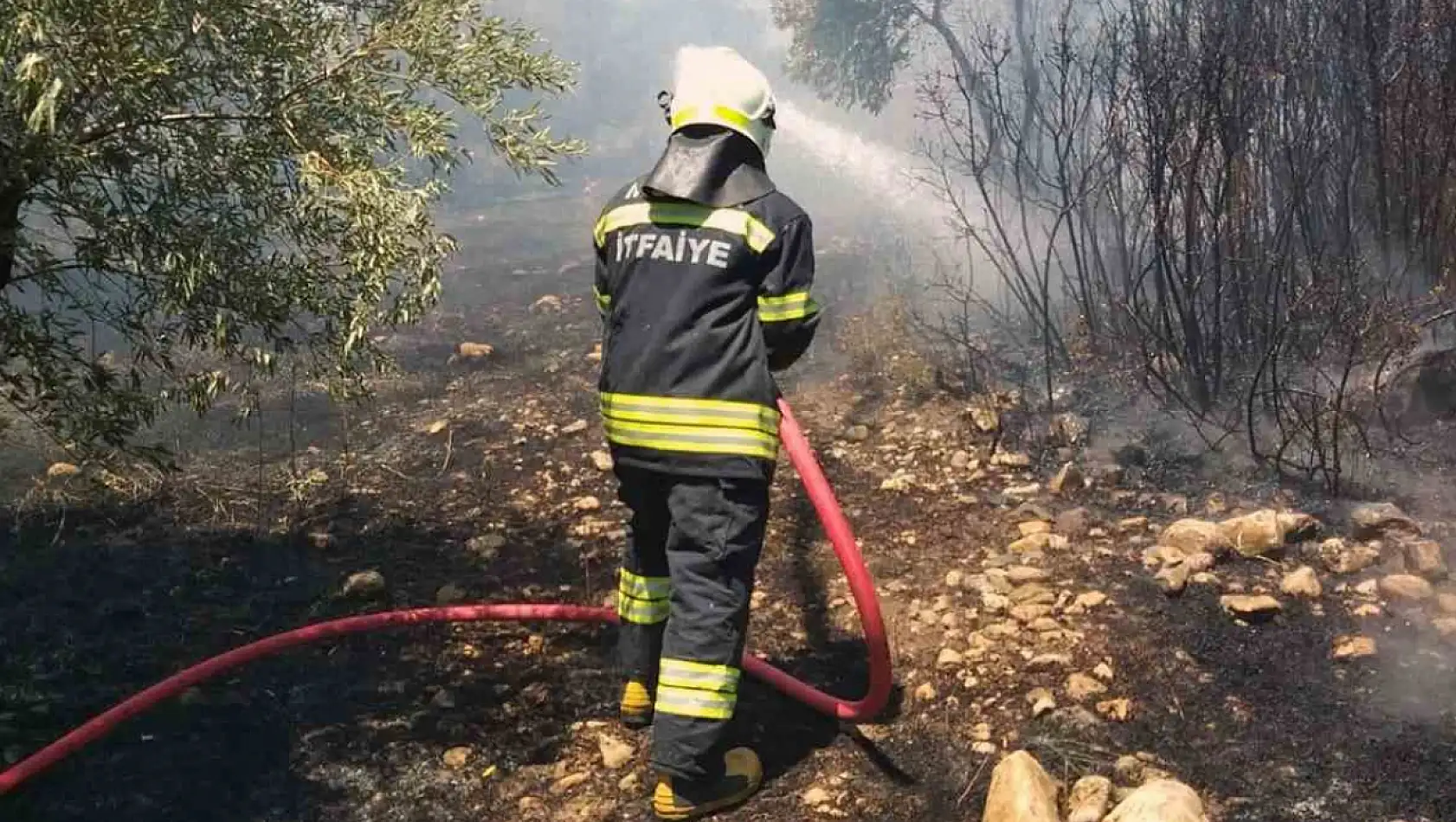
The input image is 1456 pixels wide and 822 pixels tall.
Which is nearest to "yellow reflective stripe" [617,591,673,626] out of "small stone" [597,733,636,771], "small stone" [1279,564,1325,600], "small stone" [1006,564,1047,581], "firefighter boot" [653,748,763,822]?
Result: "small stone" [597,733,636,771]

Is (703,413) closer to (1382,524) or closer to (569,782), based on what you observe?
(569,782)

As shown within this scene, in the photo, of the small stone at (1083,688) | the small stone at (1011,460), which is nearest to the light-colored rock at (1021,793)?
the small stone at (1083,688)

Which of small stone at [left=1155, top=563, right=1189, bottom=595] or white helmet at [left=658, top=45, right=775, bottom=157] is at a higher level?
white helmet at [left=658, top=45, right=775, bottom=157]

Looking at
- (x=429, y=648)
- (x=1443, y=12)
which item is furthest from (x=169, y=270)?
(x=1443, y=12)

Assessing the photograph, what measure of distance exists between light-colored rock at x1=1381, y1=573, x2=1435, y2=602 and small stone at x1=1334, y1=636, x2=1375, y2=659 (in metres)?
0.35

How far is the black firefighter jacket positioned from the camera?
2473mm

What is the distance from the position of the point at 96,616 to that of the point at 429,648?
131cm

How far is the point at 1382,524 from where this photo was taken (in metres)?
3.72

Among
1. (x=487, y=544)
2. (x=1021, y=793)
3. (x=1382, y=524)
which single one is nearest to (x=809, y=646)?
(x=1021, y=793)

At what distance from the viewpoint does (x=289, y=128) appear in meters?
3.06

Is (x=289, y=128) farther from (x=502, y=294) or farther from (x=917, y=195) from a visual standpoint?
(x=917, y=195)

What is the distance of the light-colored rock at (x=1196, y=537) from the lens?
3674mm

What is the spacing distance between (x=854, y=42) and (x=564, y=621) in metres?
14.2

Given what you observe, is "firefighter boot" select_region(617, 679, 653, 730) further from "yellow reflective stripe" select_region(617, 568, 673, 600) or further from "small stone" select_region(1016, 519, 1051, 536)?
"small stone" select_region(1016, 519, 1051, 536)
